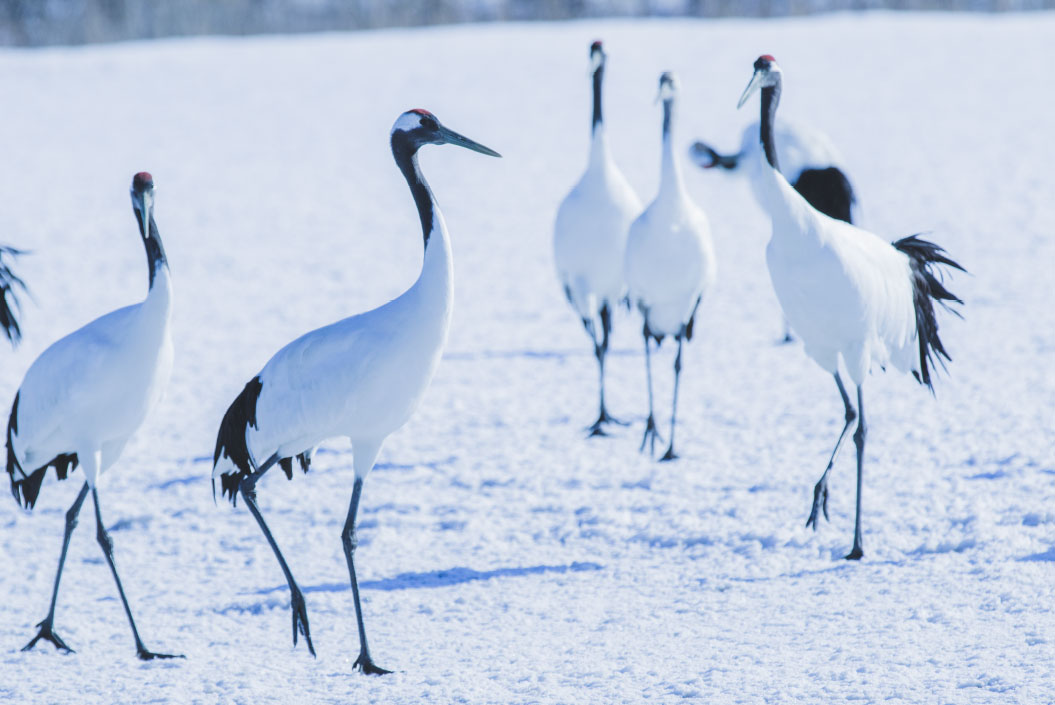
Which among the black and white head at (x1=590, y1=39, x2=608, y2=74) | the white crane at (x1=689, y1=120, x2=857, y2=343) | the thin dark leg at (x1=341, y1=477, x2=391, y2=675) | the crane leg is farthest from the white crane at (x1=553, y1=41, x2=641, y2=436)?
the thin dark leg at (x1=341, y1=477, x2=391, y2=675)

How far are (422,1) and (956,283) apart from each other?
16.4 meters

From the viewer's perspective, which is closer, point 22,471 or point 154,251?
point 154,251

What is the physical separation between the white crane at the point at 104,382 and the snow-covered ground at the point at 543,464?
578mm

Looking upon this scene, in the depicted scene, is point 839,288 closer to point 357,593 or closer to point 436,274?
point 436,274

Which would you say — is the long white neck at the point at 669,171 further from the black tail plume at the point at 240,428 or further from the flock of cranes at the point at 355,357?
the black tail plume at the point at 240,428

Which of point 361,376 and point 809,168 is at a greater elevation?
point 809,168

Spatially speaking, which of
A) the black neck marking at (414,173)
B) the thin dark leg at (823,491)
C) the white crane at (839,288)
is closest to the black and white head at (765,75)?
the white crane at (839,288)

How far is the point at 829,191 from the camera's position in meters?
6.51

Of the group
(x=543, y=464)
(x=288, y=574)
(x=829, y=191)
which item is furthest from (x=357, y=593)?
(x=829, y=191)

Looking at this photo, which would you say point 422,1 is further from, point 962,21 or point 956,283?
point 956,283

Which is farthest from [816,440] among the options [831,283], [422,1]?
[422,1]

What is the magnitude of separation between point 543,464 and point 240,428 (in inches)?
70.1

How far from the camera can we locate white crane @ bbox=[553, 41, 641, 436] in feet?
19.4

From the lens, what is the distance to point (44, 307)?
322 inches
